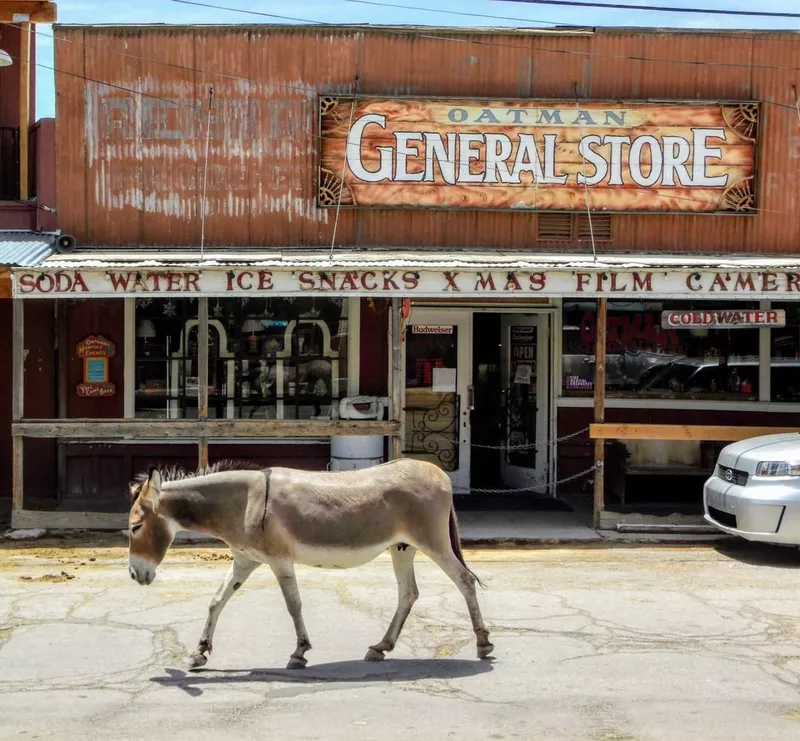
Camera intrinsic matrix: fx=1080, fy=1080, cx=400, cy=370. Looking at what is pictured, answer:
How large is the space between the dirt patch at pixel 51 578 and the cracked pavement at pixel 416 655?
0.04m

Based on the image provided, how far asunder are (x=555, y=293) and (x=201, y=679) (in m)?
6.35

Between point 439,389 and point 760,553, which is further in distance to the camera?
point 439,389

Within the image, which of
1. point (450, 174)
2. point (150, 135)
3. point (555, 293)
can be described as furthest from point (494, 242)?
point (150, 135)

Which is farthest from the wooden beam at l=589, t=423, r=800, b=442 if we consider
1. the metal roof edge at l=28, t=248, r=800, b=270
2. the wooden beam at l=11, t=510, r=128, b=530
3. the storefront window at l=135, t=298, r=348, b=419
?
the wooden beam at l=11, t=510, r=128, b=530

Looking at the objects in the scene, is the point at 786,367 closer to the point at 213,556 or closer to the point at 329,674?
the point at 213,556

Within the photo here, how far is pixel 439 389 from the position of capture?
1464 cm

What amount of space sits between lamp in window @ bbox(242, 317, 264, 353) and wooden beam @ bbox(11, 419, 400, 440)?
225 centimetres

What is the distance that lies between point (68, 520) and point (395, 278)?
4629mm

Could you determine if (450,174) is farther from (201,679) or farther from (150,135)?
(201,679)

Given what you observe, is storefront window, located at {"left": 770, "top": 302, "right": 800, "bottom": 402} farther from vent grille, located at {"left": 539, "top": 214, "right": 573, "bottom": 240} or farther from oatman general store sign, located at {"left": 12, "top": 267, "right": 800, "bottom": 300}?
vent grille, located at {"left": 539, "top": 214, "right": 573, "bottom": 240}

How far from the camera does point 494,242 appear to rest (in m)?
13.7

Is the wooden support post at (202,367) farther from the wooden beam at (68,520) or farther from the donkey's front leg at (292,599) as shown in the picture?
the donkey's front leg at (292,599)

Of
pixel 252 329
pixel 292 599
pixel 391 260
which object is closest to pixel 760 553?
pixel 391 260

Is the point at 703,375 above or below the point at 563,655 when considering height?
above
